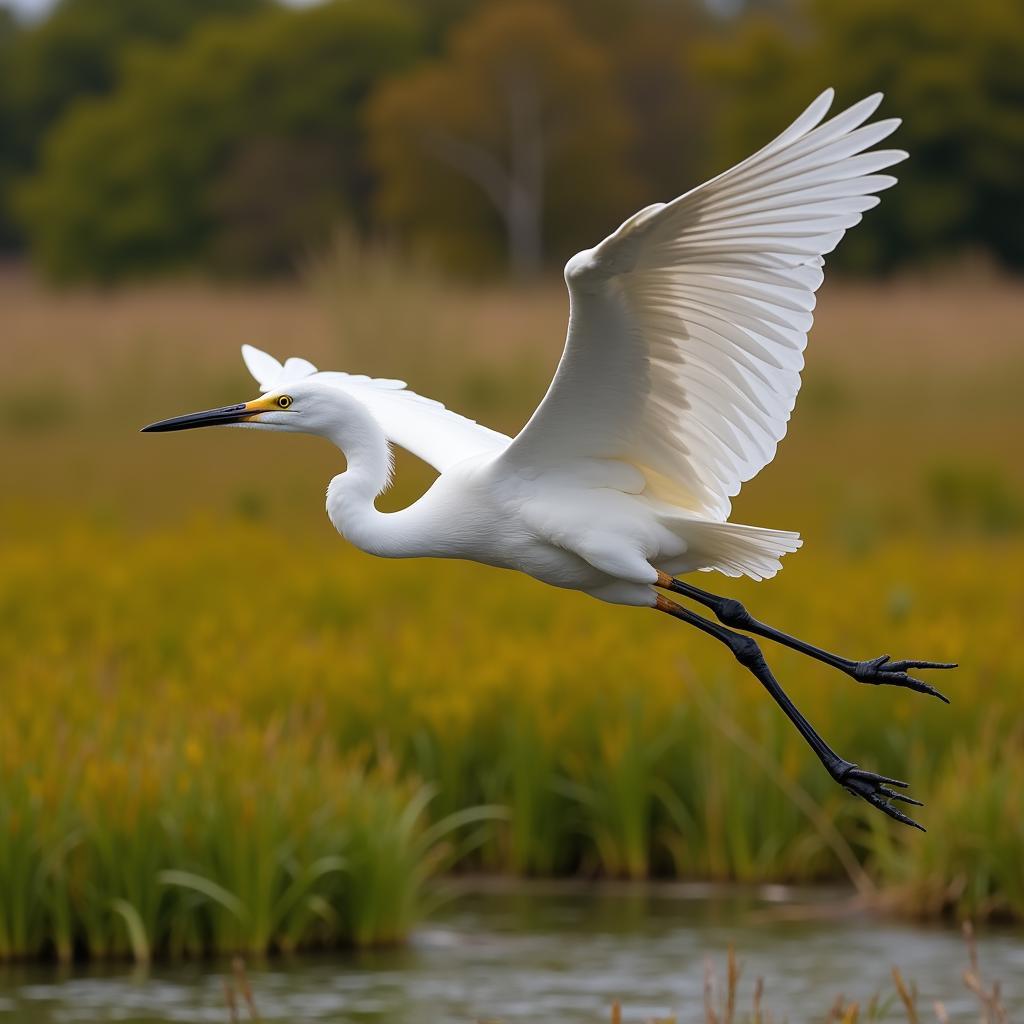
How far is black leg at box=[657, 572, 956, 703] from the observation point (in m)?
5.60

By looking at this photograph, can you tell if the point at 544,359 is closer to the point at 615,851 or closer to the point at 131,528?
the point at 131,528

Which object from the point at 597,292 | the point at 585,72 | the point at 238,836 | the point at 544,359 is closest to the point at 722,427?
the point at 597,292

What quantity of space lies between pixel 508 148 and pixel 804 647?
40.5m

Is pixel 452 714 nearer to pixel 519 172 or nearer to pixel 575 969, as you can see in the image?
pixel 575 969

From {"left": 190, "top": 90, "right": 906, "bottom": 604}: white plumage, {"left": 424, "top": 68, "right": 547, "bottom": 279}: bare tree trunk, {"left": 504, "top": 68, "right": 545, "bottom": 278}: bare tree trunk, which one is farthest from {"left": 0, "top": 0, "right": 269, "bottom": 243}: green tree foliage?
{"left": 190, "top": 90, "right": 906, "bottom": 604}: white plumage

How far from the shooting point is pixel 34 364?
2564cm

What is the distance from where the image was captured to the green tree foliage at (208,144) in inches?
1861

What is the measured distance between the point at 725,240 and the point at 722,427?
2.06ft

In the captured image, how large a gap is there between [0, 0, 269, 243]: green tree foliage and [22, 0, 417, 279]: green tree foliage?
7.16 metres

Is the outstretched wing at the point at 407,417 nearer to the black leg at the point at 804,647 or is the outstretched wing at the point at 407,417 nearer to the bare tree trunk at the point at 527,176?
the black leg at the point at 804,647

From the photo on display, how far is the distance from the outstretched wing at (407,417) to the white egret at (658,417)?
130 mm

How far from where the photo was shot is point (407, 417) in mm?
6180

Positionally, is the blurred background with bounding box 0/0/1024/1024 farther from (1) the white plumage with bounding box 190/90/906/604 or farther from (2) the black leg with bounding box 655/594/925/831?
(1) the white plumage with bounding box 190/90/906/604

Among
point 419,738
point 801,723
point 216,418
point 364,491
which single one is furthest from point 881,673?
point 419,738
